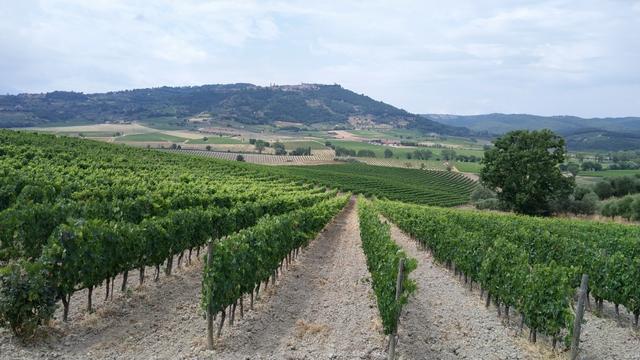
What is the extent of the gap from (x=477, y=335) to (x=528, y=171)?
42026 millimetres

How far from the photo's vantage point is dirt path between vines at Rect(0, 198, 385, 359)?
10.0 metres

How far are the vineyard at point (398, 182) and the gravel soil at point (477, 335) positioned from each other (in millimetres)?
56274

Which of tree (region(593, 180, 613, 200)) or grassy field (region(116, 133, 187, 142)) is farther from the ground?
grassy field (region(116, 133, 187, 142))

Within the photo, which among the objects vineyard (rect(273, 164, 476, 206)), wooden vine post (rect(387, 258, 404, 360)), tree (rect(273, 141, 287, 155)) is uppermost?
wooden vine post (rect(387, 258, 404, 360))

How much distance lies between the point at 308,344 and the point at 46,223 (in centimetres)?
905

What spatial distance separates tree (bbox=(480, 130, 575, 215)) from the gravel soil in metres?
36.1

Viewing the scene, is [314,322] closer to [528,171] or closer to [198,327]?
[198,327]

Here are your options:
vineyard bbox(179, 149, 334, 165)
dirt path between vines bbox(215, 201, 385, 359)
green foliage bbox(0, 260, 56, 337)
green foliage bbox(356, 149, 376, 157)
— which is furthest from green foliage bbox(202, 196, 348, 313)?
green foliage bbox(356, 149, 376, 157)

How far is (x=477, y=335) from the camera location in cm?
1223

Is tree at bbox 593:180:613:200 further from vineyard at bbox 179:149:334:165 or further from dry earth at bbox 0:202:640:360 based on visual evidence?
vineyard at bbox 179:149:334:165

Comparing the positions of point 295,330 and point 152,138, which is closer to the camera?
point 295,330

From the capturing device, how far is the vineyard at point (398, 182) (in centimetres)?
7556

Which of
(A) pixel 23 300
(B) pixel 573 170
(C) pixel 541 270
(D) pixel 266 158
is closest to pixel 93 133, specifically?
(D) pixel 266 158

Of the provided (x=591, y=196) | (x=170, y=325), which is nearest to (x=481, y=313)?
(x=170, y=325)
